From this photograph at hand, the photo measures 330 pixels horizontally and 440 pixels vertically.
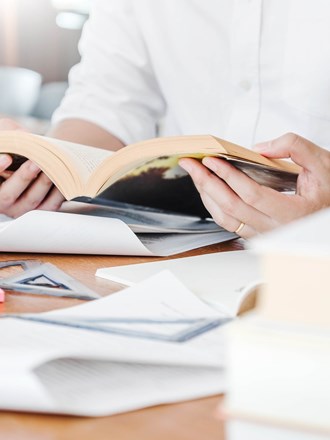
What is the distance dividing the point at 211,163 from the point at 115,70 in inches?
28.2

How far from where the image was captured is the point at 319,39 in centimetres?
118

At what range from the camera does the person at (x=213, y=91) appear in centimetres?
82

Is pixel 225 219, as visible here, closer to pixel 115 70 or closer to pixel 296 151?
pixel 296 151

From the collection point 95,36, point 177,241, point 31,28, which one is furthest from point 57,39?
point 177,241

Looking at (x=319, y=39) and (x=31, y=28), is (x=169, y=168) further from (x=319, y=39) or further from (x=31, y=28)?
(x=31, y=28)

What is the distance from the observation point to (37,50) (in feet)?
22.3

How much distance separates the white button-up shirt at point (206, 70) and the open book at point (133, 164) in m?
0.35

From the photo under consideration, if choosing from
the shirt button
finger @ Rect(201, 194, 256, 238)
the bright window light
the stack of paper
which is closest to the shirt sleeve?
the shirt button

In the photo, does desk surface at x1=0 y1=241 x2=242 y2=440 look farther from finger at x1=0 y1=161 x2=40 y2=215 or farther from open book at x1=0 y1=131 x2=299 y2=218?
finger at x1=0 y1=161 x2=40 y2=215

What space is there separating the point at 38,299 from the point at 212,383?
23 centimetres

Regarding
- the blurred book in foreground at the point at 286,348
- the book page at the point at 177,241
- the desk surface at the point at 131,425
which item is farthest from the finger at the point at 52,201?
the blurred book in foreground at the point at 286,348

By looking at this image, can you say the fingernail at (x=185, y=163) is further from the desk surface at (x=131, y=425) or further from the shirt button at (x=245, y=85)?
the shirt button at (x=245, y=85)

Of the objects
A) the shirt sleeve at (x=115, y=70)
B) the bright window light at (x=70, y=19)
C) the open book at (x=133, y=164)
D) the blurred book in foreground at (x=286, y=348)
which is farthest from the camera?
the bright window light at (x=70, y=19)

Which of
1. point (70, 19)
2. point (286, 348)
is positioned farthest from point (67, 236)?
point (70, 19)
